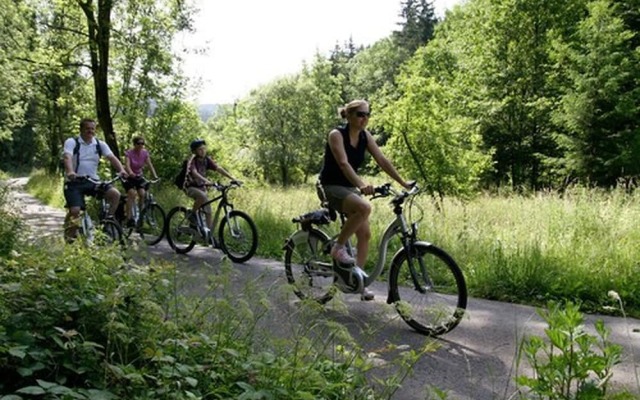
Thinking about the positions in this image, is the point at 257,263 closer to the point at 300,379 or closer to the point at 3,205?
the point at 3,205

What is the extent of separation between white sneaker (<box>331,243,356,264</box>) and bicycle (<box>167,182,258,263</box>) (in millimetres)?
3168

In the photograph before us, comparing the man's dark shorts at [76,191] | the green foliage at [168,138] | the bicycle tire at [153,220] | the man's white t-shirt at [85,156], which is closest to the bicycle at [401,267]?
the man's dark shorts at [76,191]

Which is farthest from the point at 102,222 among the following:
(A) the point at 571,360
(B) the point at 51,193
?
(B) the point at 51,193

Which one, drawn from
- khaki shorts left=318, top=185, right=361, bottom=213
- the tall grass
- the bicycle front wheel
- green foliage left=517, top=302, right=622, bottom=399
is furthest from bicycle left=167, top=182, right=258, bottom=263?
green foliage left=517, top=302, right=622, bottom=399

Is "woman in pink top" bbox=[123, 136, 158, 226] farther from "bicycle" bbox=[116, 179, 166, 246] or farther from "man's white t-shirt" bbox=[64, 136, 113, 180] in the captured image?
"man's white t-shirt" bbox=[64, 136, 113, 180]

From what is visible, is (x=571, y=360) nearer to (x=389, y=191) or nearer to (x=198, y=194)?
(x=389, y=191)

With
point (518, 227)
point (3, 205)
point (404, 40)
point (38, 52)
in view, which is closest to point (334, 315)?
point (518, 227)

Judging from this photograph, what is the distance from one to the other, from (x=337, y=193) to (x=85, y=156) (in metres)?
4.68

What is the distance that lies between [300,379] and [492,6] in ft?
104

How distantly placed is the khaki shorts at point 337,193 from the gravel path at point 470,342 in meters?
1.04

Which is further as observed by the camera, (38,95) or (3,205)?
(38,95)

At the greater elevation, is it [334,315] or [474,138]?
[474,138]

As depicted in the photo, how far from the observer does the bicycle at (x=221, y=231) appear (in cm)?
884

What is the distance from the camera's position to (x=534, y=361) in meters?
1.87
